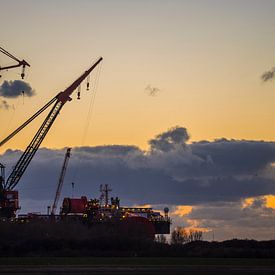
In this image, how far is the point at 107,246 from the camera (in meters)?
118

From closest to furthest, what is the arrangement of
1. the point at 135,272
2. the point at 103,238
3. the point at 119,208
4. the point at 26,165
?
the point at 135,272, the point at 103,238, the point at 26,165, the point at 119,208

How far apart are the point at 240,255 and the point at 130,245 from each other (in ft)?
78.3

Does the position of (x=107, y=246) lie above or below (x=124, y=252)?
above

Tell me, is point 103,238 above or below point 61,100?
below

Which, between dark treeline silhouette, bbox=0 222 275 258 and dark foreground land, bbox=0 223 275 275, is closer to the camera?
dark foreground land, bbox=0 223 275 275

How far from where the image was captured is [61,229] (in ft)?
513

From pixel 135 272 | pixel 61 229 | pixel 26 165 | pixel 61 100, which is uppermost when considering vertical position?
pixel 61 100

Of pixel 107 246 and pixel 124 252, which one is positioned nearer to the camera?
pixel 124 252

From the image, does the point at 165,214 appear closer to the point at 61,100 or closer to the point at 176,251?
the point at 61,100

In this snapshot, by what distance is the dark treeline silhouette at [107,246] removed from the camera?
102 meters

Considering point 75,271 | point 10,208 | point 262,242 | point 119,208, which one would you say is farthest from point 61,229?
point 75,271

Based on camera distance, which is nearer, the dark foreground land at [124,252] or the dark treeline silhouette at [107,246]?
the dark foreground land at [124,252]

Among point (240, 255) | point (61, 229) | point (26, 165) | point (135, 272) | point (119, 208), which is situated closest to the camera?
point (135, 272)

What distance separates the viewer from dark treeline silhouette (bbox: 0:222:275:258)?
10225cm
